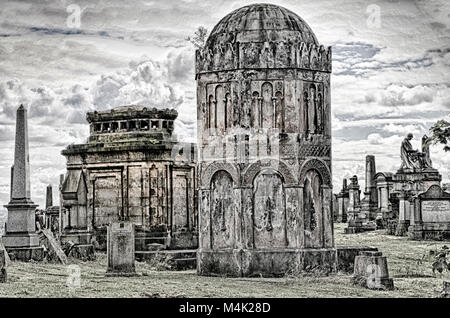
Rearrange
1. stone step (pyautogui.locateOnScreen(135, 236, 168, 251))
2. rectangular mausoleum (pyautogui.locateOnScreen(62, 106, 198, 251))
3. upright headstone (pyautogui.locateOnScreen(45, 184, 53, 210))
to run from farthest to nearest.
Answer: upright headstone (pyautogui.locateOnScreen(45, 184, 53, 210)), rectangular mausoleum (pyautogui.locateOnScreen(62, 106, 198, 251)), stone step (pyautogui.locateOnScreen(135, 236, 168, 251))

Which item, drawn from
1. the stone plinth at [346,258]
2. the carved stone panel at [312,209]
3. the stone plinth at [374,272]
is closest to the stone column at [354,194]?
the stone plinth at [346,258]

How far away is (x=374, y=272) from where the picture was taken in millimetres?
17609

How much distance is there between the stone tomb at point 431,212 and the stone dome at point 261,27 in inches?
437

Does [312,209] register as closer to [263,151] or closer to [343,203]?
[263,151]

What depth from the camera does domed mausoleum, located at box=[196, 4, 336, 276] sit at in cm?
1997

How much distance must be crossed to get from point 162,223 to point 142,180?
153 cm

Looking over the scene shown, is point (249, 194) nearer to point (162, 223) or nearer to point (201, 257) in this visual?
point (201, 257)

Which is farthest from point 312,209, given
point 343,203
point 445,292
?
point 343,203

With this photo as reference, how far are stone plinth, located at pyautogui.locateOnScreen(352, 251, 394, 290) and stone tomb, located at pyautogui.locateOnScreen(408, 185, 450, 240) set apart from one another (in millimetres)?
12335

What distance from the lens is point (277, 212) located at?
20000 millimetres

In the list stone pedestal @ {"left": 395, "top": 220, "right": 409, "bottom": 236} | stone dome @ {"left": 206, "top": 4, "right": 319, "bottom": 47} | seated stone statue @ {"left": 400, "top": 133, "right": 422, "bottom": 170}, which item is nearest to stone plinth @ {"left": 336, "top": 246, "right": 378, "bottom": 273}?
stone dome @ {"left": 206, "top": 4, "right": 319, "bottom": 47}

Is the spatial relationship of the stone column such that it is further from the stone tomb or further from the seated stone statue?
the stone tomb
